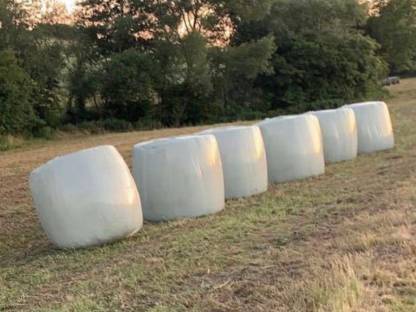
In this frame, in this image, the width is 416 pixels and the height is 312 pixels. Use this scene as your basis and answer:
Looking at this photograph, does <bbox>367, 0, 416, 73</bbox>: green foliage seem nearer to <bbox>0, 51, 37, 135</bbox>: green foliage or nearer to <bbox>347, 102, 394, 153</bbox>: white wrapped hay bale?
<bbox>0, 51, 37, 135</bbox>: green foliage

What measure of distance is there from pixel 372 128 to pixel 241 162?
4.32 m

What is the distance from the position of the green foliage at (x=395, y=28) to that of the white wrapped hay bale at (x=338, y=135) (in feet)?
114

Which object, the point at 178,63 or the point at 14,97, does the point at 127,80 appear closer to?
the point at 178,63

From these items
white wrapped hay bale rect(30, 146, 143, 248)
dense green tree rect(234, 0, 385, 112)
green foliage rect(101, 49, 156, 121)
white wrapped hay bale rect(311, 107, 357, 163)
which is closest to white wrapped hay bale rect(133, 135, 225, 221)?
white wrapped hay bale rect(30, 146, 143, 248)

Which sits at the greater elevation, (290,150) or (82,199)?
(82,199)

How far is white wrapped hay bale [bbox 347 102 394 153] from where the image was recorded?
39.1 ft

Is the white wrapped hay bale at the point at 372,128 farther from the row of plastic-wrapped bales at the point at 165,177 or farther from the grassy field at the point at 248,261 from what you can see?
the grassy field at the point at 248,261

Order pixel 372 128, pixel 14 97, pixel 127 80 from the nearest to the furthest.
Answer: pixel 372 128
pixel 14 97
pixel 127 80

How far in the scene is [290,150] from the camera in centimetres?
962

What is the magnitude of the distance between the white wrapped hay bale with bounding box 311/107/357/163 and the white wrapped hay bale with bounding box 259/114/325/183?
121 centimetres

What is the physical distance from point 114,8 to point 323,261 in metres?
26.8

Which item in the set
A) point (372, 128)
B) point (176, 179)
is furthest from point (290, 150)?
point (372, 128)

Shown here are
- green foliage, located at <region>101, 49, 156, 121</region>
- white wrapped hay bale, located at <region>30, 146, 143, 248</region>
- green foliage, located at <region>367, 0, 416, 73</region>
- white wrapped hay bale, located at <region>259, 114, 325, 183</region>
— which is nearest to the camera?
white wrapped hay bale, located at <region>30, 146, 143, 248</region>

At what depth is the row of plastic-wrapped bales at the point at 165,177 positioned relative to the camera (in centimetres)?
612
